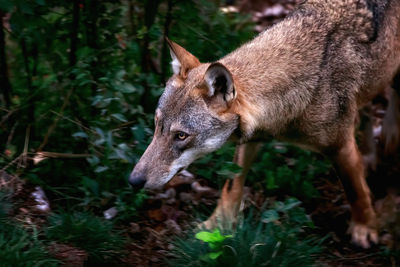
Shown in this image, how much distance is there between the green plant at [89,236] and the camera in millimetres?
4234

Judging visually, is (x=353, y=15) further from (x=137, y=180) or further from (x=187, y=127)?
(x=137, y=180)

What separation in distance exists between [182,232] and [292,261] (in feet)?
3.52

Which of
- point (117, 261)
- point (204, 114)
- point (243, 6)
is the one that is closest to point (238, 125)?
point (204, 114)

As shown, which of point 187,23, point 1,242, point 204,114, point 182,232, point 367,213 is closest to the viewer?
point 1,242

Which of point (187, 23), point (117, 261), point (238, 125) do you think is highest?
point (187, 23)

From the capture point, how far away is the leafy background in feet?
13.8

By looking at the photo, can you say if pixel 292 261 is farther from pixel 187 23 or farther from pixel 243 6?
pixel 243 6

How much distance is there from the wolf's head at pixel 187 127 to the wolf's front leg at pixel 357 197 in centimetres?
132

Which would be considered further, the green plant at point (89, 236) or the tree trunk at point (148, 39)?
the tree trunk at point (148, 39)

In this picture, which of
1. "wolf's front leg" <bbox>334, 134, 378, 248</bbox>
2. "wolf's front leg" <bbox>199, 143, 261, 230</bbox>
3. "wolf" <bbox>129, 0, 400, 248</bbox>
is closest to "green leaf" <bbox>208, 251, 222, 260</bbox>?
"wolf" <bbox>129, 0, 400, 248</bbox>

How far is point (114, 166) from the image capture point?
5.03m

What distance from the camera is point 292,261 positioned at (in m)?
4.02

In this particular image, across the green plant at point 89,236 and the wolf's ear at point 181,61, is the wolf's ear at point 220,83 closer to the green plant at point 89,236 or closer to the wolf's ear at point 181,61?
the wolf's ear at point 181,61

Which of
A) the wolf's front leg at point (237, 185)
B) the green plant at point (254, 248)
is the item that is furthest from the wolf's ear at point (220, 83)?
the wolf's front leg at point (237, 185)
